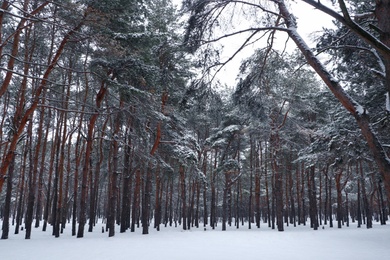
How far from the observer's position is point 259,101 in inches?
329

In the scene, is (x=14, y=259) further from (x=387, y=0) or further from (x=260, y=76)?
(x=387, y=0)

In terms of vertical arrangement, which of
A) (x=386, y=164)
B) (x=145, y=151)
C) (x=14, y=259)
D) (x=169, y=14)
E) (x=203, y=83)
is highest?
(x=169, y=14)

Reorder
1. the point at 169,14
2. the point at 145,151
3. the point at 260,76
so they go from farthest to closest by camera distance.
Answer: the point at 169,14, the point at 145,151, the point at 260,76

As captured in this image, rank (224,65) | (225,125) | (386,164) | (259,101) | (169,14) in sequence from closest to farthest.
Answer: (386,164), (224,65), (259,101), (169,14), (225,125)

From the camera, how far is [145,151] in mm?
14500

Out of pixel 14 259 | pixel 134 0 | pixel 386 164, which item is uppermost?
pixel 134 0

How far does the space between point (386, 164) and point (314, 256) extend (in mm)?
6082

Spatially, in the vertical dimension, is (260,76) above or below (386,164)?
above

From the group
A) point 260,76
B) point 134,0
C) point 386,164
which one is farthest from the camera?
point 134,0

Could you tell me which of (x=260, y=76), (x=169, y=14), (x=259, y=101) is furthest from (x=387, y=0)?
(x=169, y=14)

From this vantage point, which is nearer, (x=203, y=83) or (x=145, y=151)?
(x=203, y=83)

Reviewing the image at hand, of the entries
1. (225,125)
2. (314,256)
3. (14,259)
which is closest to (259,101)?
(314,256)

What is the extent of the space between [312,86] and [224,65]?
797 inches

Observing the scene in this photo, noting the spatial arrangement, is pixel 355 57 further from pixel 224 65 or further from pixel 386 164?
pixel 386 164
